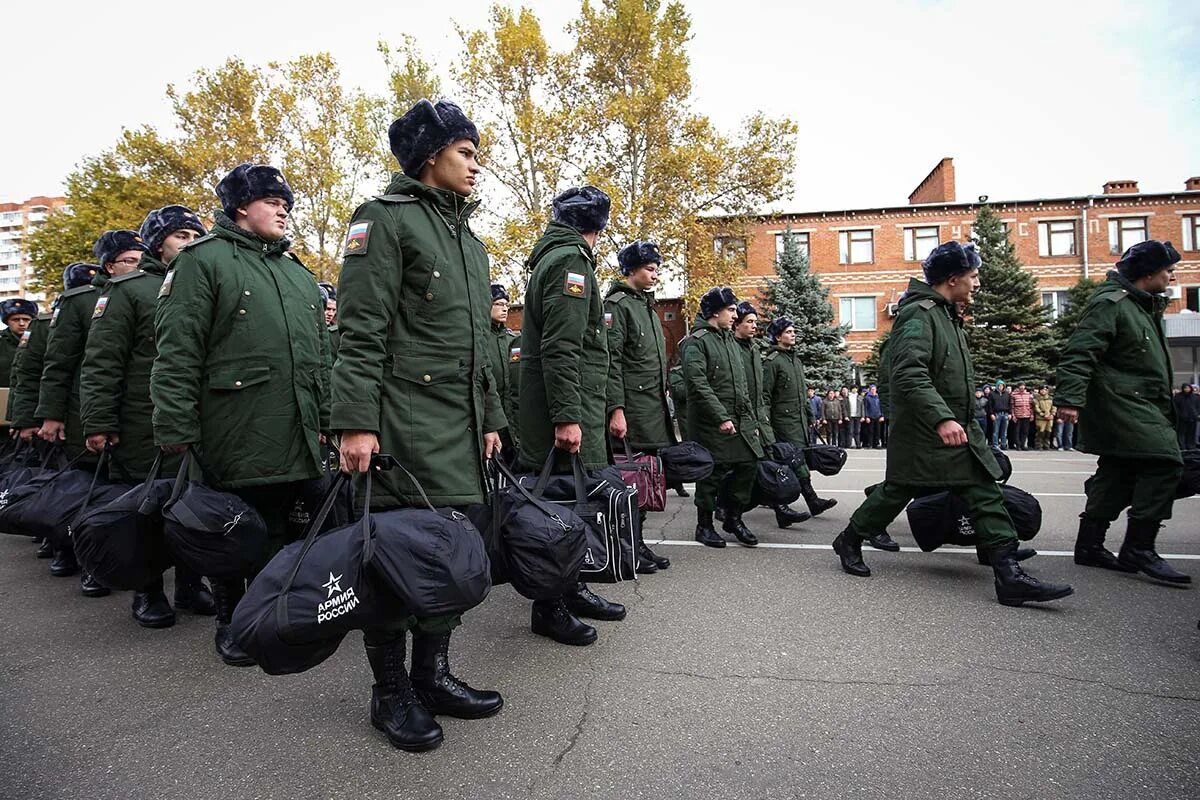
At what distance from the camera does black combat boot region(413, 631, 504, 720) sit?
8.95ft

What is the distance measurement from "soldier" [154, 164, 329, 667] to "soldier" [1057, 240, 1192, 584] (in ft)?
15.6

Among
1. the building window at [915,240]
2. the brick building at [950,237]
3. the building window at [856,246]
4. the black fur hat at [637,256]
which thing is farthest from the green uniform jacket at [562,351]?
the building window at [915,240]

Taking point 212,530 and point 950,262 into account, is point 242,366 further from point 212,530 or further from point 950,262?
point 950,262

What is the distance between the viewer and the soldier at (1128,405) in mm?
4699

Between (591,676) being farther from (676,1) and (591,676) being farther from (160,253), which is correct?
(676,1)

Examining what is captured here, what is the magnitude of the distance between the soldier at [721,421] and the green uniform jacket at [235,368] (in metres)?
3.34

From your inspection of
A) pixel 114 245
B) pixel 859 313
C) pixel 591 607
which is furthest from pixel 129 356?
pixel 859 313

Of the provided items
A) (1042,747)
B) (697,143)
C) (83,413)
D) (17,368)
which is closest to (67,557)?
(17,368)

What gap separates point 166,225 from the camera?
4.33m

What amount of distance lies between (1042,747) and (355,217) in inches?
123

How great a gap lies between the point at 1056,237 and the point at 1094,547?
35462mm

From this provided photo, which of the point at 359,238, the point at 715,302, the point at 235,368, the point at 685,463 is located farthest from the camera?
the point at 715,302

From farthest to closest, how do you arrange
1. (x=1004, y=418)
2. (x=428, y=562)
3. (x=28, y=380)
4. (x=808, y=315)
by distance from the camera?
(x=808, y=315) < (x=1004, y=418) < (x=28, y=380) < (x=428, y=562)

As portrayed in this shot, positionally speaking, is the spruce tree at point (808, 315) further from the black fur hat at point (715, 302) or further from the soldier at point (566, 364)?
the soldier at point (566, 364)
